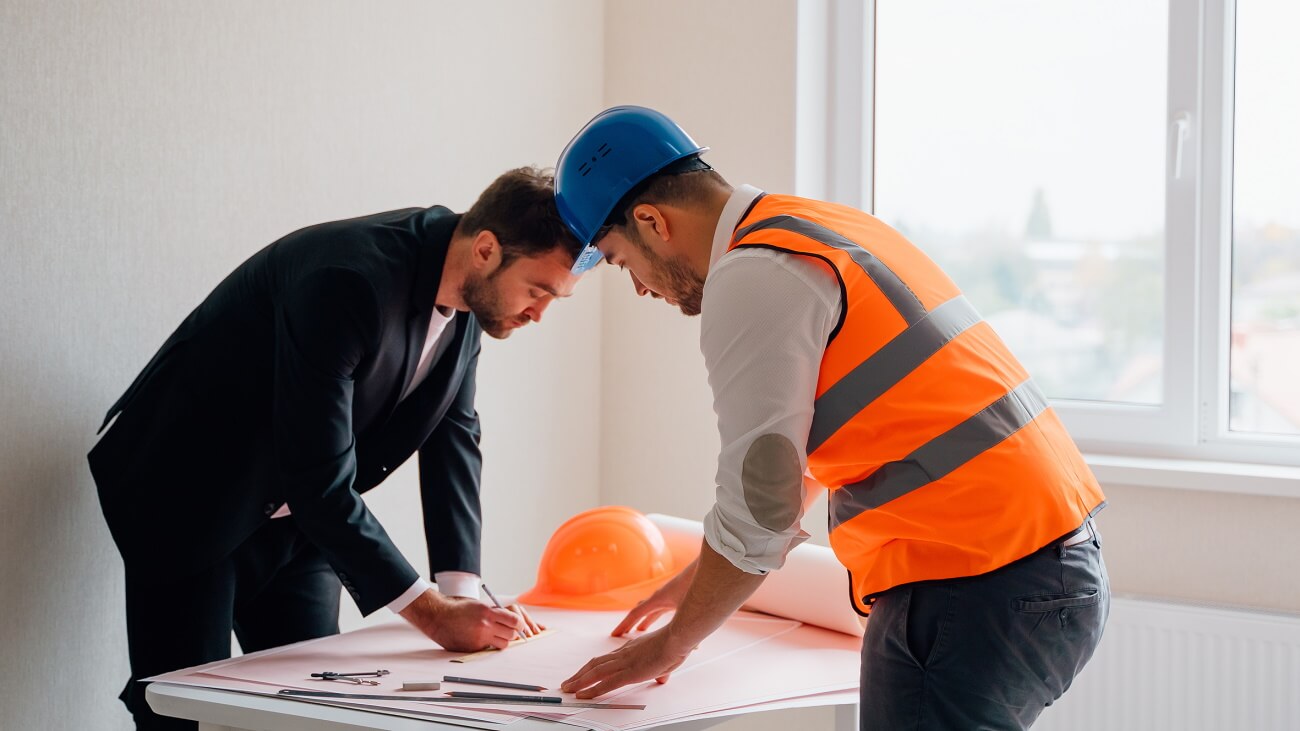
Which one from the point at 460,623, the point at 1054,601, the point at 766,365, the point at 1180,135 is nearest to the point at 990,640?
the point at 1054,601

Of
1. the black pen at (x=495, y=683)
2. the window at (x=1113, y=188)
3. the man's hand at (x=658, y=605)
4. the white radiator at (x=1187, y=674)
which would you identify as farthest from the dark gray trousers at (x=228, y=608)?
the window at (x=1113, y=188)

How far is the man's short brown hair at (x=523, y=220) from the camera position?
175 centimetres

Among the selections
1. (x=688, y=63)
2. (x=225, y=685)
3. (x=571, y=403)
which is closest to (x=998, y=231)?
(x=688, y=63)

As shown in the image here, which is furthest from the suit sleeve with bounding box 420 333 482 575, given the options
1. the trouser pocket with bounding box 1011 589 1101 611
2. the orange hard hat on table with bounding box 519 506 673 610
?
the trouser pocket with bounding box 1011 589 1101 611

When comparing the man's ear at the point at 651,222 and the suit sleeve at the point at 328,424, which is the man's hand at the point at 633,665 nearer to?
the suit sleeve at the point at 328,424

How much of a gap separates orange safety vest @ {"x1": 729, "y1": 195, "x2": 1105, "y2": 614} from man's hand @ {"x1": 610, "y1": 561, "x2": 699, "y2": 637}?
512mm

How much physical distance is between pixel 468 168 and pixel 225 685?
1.50m

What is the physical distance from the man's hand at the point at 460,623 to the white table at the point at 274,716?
291mm

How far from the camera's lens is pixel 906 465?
1.21 metres

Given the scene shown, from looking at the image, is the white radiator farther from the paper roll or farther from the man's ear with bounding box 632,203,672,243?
the man's ear with bounding box 632,203,672,243

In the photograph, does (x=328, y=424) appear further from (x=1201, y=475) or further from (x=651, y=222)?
(x=1201, y=475)

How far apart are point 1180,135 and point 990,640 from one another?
1937mm

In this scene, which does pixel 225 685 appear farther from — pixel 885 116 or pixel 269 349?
pixel 885 116

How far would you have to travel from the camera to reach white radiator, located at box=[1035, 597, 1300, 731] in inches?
93.9
